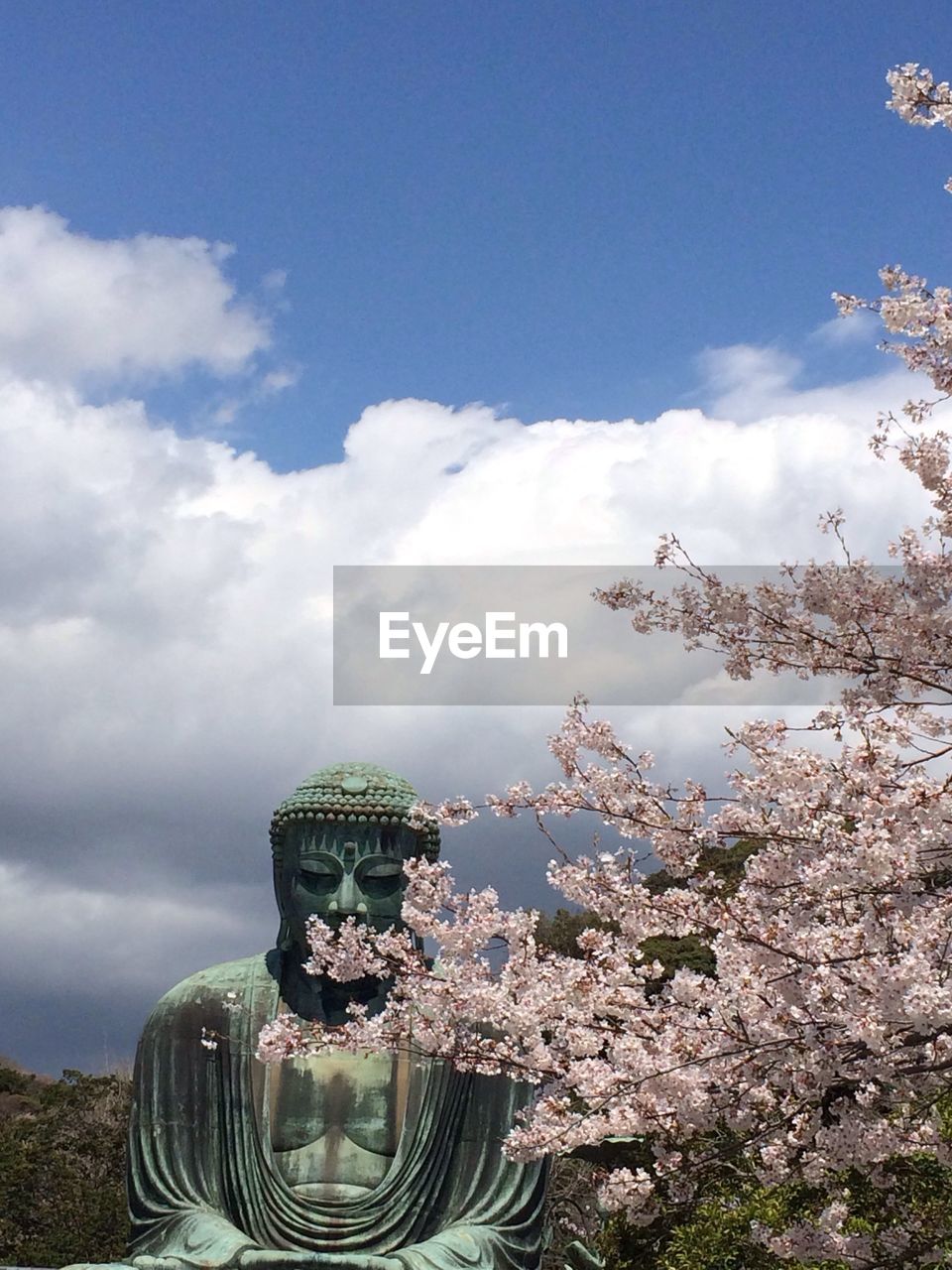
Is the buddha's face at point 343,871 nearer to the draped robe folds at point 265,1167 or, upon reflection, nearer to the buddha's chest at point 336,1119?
the draped robe folds at point 265,1167

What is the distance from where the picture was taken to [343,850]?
25.2 ft

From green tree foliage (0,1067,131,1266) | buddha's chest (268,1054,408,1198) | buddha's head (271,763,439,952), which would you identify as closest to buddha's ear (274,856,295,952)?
buddha's head (271,763,439,952)

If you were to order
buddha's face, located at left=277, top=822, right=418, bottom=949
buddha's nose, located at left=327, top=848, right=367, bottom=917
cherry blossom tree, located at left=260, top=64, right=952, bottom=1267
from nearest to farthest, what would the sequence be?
cherry blossom tree, located at left=260, top=64, right=952, bottom=1267
buddha's nose, located at left=327, top=848, right=367, bottom=917
buddha's face, located at left=277, top=822, right=418, bottom=949

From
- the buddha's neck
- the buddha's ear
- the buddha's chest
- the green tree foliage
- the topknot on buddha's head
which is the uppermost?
the topknot on buddha's head

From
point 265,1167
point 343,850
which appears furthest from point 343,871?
point 265,1167

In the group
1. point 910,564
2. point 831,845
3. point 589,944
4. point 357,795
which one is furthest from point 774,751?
point 357,795

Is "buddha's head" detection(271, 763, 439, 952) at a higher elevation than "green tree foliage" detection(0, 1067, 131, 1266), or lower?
higher

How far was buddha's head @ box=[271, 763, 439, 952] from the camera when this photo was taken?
25.0 ft

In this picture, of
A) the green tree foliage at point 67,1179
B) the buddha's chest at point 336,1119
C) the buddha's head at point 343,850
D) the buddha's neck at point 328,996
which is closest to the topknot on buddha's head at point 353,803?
the buddha's head at point 343,850

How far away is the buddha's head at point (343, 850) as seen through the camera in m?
7.61

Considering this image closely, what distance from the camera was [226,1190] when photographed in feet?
23.5

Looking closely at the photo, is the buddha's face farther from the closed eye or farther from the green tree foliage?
the green tree foliage

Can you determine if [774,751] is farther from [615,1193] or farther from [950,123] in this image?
[950,123]

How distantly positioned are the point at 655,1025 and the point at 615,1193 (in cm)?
78
